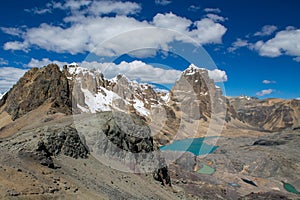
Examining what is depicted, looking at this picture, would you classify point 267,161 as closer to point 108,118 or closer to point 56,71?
point 56,71

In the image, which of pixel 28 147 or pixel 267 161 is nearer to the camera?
pixel 28 147

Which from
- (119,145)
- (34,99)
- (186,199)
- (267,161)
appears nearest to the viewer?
(119,145)

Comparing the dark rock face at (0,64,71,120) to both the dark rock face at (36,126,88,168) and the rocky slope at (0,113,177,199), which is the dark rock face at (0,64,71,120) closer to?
the dark rock face at (36,126,88,168)

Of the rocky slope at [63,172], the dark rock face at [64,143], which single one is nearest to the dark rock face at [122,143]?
the rocky slope at [63,172]

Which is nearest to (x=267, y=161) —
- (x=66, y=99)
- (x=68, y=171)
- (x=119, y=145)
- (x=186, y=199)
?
(x=66, y=99)

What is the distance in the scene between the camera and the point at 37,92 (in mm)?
86062

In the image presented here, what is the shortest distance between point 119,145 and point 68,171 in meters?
11.5

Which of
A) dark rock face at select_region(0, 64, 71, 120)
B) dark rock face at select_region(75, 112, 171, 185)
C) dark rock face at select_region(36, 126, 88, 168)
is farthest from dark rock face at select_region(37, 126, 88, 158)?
dark rock face at select_region(0, 64, 71, 120)

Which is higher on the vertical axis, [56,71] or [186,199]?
[56,71]

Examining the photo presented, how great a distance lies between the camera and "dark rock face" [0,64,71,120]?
269 feet

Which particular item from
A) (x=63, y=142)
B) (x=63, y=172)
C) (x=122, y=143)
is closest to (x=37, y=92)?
(x=122, y=143)

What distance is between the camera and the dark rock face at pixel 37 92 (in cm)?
8212

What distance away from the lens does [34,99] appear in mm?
83938

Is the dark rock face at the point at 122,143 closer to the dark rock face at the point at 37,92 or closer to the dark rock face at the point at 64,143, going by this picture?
the dark rock face at the point at 64,143
